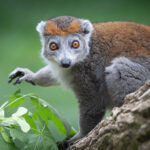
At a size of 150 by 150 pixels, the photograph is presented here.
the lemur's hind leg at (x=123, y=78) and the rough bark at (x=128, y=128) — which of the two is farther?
the lemur's hind leg at (x=123, y=78)

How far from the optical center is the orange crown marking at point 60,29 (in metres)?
4.55

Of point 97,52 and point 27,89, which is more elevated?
point 97,52

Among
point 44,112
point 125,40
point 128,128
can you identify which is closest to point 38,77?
point 125,40

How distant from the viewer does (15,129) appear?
11.2 feet

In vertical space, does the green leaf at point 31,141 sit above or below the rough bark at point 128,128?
below

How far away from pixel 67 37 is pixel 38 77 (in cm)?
101

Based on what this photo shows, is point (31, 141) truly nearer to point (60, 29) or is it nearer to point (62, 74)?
point (62, 74)

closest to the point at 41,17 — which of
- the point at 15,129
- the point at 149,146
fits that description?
the point at 15,129

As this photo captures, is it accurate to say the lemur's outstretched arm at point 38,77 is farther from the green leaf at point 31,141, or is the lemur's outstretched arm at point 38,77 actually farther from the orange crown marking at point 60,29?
the green leaf at point 31,141

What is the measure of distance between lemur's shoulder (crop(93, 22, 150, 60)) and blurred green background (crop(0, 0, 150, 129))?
3.04m

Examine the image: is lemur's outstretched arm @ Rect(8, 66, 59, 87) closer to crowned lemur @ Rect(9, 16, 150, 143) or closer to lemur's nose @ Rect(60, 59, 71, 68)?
crowned lemur @ Rect(9, 16, 150, 143)

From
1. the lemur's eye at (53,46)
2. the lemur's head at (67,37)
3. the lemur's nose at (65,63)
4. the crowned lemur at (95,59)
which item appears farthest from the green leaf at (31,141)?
the lemur's eye at (53,46)

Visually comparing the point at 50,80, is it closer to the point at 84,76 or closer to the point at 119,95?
the point at 84,76

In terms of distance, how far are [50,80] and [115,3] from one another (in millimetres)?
4944
